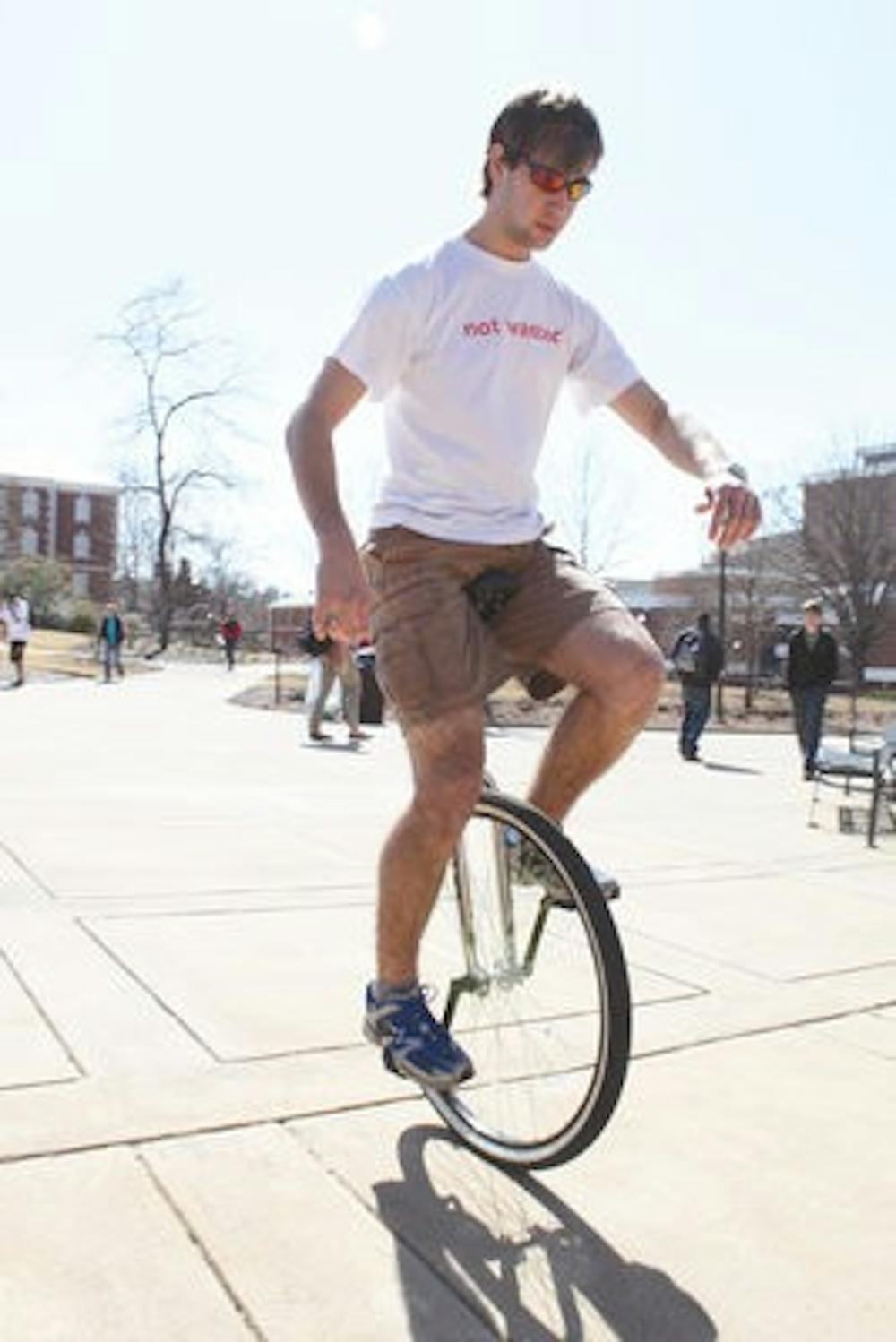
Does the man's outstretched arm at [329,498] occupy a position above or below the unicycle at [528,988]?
above

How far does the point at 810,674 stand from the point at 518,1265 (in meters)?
11.7

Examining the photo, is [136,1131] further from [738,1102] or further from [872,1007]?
[872,1007]

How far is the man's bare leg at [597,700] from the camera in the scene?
282 centimetres

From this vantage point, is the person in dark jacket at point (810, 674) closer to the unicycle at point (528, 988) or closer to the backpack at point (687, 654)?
the backpack at point (687, 654)

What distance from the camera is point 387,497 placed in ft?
9.96

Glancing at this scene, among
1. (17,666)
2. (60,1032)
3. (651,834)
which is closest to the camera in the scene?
(60,1032)

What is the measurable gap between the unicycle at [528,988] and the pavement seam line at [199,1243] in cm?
67

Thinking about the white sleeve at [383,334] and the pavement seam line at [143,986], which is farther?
the pavement seam line at [143,986]

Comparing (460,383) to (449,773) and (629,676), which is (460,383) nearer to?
(629,676)

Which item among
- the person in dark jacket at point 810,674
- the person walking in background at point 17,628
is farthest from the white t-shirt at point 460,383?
the person walking in background at point 17,628

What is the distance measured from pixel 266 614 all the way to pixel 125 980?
318ft

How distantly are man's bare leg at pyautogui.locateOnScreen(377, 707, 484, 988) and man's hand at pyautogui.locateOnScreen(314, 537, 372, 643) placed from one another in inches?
11.3

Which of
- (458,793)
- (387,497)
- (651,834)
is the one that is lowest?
(651,834)

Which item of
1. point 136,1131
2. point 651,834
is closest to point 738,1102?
point 136,1131
